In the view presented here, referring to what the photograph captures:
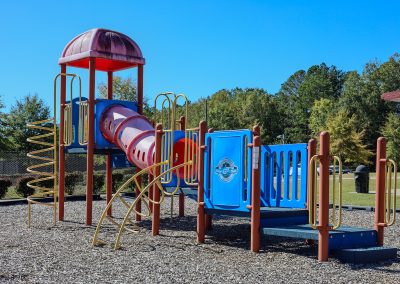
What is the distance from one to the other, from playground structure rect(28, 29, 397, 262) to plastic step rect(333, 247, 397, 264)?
12mm

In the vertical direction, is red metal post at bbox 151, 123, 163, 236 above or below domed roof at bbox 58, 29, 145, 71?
below

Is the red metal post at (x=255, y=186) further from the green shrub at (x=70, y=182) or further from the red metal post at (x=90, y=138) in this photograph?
the green shrub at (x=70, y=182)

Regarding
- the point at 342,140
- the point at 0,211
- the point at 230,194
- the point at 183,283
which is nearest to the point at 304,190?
the point at 230,194

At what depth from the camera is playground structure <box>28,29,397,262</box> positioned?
268 inches

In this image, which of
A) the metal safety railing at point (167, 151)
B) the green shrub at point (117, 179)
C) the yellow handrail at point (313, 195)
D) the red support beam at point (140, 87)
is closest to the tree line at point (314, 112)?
the green shrub at point (117, 179)

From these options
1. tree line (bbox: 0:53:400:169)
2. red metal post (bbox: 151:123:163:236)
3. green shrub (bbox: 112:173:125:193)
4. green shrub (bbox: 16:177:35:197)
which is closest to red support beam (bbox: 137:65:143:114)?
red metal post (bbox: 151:123:163:236)

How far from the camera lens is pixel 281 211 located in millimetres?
7820

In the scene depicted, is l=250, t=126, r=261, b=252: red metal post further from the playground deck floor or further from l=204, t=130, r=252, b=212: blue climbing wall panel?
the playground deck floor

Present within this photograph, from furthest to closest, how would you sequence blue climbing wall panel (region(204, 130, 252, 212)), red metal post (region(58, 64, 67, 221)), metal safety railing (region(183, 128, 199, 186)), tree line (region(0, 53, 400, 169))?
tree line (region(0, 53, 400, 169)) < red metal post (region(58, 64, 67, 221)) < metal safety railing (region(183, 128, 199, 186)) < blue climbing wall panel (region(204, 130, 252, 212))

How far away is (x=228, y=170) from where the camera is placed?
306 inches

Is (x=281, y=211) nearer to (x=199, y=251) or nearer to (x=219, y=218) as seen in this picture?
(x=199, y=251)

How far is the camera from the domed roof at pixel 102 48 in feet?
35.0

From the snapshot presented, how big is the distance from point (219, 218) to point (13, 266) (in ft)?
20.9

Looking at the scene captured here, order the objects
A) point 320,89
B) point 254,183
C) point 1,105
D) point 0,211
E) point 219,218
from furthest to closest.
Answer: point 320,89
point 1,105
point 0,211
point 219,218
point 254,183
